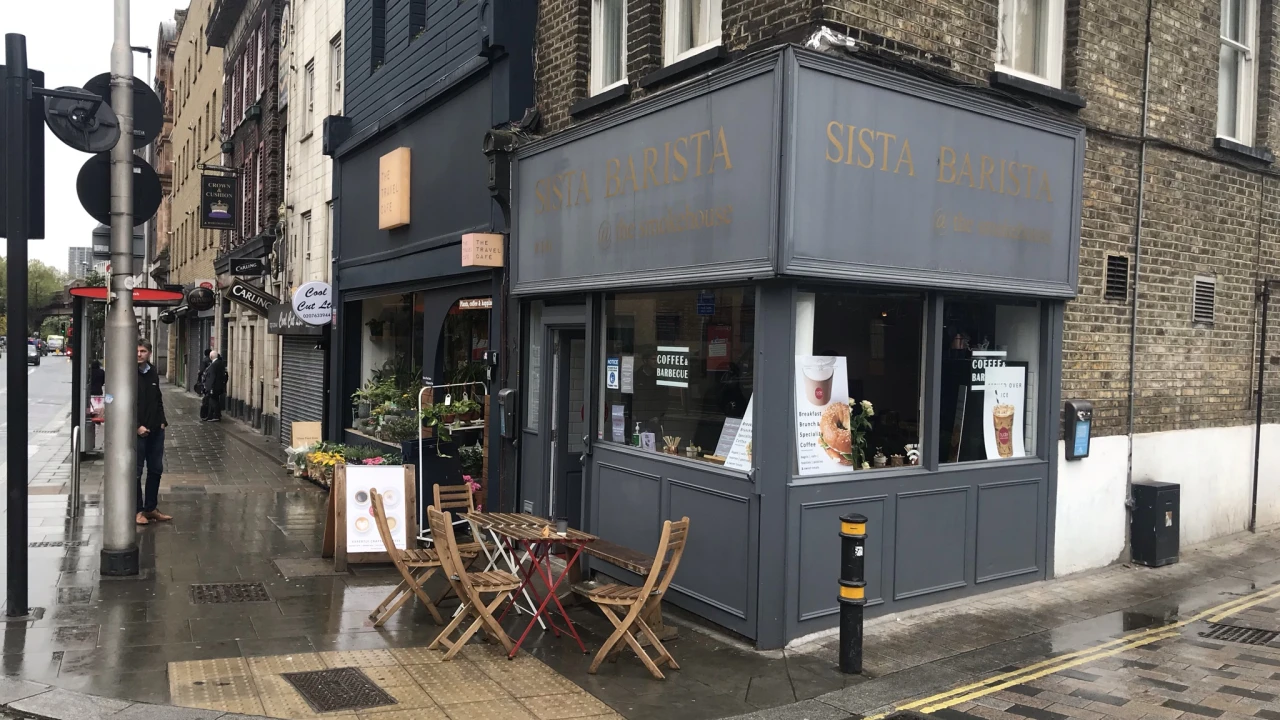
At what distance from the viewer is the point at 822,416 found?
723cm

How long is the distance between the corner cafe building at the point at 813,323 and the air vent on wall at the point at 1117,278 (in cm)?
96

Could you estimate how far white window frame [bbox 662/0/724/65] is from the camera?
7.91 metres

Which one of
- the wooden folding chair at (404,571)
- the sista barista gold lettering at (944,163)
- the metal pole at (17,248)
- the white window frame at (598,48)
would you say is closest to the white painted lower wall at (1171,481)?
the sista barista gold lettering at (944,163)

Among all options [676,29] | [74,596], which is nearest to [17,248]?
[74,596]

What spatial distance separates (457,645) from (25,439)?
360cm

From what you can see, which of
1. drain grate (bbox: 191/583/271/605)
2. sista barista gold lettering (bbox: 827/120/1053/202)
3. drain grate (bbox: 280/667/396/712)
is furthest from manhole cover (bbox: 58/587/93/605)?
sista barista gold lettering (bbox: 827/120/1053/202)

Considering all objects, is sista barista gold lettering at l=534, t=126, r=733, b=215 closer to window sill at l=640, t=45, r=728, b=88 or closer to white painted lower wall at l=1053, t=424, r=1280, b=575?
window sill at l=640, t=45, r=728, b=88

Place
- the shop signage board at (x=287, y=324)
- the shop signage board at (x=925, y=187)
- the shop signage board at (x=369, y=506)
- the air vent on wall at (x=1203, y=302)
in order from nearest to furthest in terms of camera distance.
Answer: the shop signage board at (x=925, y=187)
the shop signage board at (x=369, y=506)
the air vent on wall at (x=1203, y=302)
the shop signage board at (x=287, y=324)

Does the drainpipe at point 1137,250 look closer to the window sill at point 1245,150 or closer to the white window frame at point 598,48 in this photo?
the window sill at point 1245,150

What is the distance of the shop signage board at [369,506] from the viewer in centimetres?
905

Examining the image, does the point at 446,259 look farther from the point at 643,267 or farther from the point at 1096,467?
the point at 1096,467

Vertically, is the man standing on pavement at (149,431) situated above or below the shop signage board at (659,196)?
below

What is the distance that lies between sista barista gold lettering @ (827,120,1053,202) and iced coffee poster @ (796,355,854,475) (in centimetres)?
143

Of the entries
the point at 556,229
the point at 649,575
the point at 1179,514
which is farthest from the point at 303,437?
the point at 1179,514
